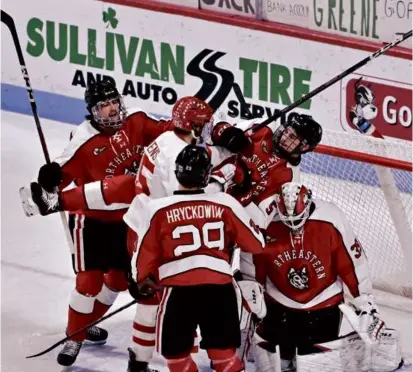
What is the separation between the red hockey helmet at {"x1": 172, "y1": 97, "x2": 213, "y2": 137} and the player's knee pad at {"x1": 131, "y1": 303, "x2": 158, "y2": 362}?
592mm

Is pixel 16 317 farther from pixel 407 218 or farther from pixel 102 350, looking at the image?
pixel 407 218

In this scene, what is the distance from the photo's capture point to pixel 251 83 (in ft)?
23.5

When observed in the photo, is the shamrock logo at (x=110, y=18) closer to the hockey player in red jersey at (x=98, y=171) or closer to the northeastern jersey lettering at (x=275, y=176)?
the hockey player in red jersey at (x=98, y=171)

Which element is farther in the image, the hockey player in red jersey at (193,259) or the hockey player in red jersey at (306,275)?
the hockey player in red jersey at (306,275)

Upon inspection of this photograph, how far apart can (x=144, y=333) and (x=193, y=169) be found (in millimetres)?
724

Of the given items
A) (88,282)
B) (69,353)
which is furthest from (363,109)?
(69,353)

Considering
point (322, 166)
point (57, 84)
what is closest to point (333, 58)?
point (322, 166)

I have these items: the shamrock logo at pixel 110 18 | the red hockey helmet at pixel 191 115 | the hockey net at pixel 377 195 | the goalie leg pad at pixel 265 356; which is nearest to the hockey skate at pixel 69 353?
the goalie leg pad at pixel 265 356

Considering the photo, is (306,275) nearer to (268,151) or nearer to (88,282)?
(268,151)

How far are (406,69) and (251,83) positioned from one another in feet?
2.45

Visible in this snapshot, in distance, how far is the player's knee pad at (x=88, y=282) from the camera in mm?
5527

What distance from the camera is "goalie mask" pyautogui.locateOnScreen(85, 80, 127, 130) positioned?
17.8 ft

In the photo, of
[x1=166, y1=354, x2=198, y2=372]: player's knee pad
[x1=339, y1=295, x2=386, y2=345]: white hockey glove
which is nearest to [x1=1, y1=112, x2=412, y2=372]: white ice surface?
[x1=339, y1=295, x2=386, y2=345]: white hockey glove

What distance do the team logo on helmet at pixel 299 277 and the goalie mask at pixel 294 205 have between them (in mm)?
136
